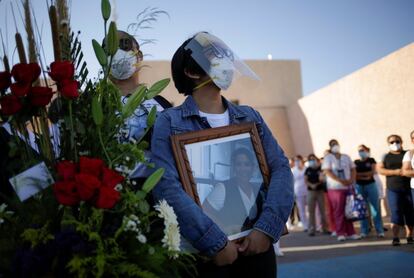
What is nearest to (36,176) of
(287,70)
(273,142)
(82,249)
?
(82,249)

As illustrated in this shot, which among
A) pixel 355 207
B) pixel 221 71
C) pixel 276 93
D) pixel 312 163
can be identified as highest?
pixel 276 93

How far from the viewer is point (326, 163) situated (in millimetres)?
8656

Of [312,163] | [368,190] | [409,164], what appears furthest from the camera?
[312,163]

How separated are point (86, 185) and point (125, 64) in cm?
101

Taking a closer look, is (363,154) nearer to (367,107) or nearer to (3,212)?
(367,107)

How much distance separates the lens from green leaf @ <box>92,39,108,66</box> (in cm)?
149

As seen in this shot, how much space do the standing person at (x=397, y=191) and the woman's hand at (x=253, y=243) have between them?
18.6 feet

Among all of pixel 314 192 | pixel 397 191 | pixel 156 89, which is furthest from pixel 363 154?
pixel 156 89

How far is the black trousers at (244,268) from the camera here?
1864 mm

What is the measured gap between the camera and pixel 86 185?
120 centimetres

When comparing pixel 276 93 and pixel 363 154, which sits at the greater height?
pixel 276 93

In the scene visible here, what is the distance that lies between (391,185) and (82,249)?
6708 millimetres

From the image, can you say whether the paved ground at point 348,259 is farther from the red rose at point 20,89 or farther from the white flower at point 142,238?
the red rose at point 20,89

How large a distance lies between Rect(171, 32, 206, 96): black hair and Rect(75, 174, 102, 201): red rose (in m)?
1.05
